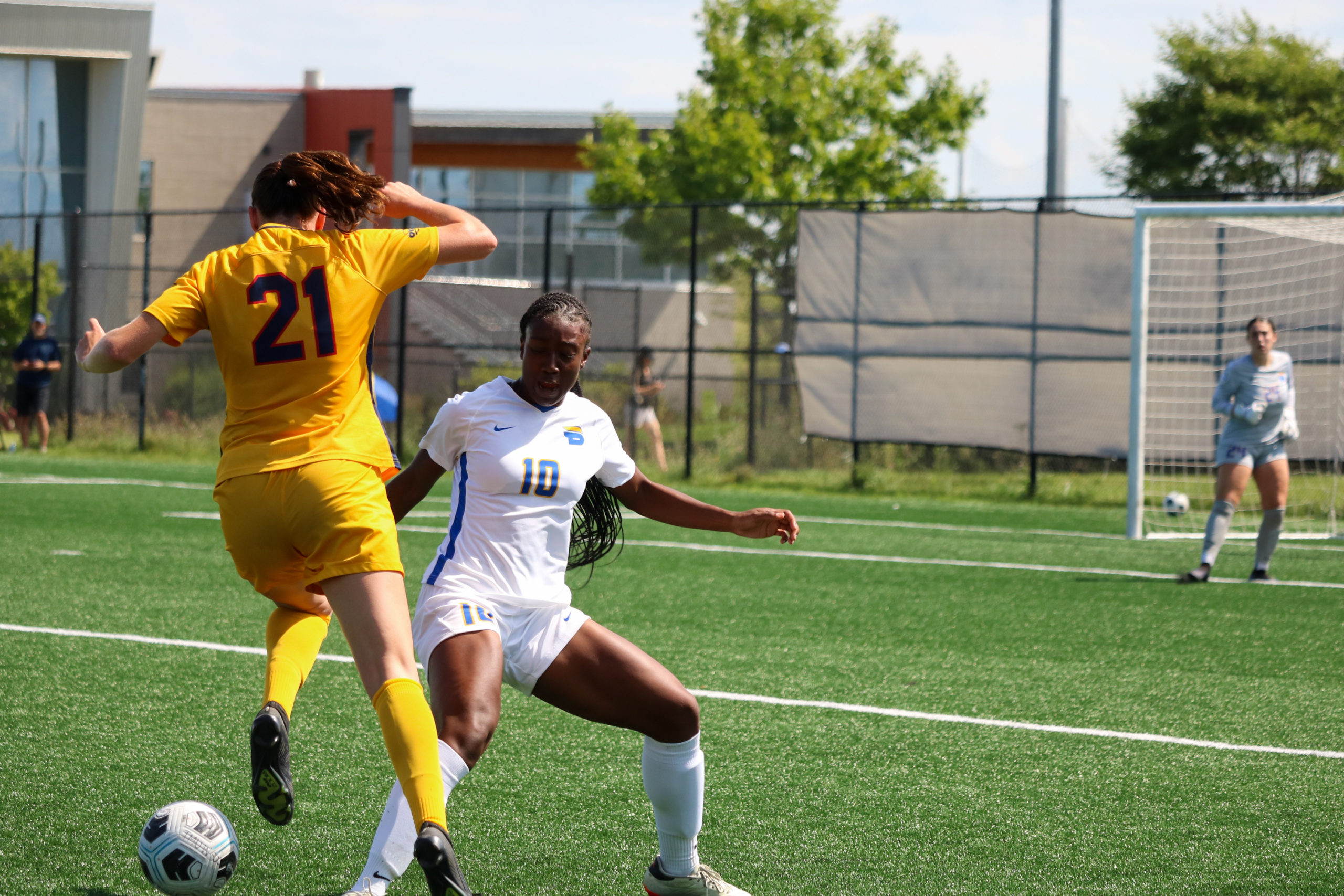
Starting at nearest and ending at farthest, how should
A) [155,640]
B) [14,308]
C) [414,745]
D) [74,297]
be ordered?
[414,745] < [155,640] < [74,297] < [14,308]

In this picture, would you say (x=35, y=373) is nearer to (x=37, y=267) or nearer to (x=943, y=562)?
(x=37, y=267)

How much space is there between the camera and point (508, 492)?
3.80m

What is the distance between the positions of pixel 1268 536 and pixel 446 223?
8563mm

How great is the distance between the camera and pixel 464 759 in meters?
3.45

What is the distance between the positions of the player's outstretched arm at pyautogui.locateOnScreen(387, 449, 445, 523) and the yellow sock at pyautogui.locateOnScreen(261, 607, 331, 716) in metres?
0.40

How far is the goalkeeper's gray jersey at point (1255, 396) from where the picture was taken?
10.1 m

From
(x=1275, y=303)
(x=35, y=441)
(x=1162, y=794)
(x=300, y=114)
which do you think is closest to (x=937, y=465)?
(x=1275, y=303)

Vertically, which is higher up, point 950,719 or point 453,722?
point 453,722

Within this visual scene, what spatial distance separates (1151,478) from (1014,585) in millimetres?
5827

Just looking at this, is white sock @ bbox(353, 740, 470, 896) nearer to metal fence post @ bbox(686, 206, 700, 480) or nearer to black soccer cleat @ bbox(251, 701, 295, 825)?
black soccer cleat @ bbox(251, 701, 295, 825)

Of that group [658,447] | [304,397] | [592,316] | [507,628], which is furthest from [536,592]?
[592,316]

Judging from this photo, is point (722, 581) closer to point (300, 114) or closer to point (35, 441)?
point (35, 441)

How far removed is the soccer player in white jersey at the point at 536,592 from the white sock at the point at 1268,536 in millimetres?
7856

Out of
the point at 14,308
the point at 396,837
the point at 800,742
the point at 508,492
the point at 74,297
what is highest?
the point at 14,308
